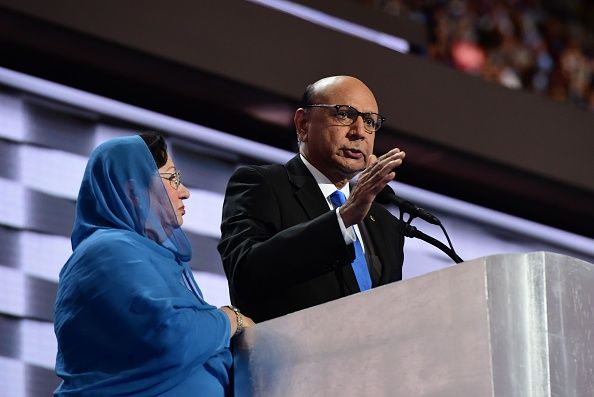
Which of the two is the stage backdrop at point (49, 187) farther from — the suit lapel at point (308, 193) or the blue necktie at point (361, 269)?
the blue necktie at point (361, 269)

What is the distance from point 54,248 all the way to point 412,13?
8.28 ft

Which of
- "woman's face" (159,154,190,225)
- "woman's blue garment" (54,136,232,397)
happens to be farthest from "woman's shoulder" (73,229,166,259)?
"woman's face" (159,154,190,225)

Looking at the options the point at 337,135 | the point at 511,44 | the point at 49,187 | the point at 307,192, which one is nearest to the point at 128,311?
the point at 307,192

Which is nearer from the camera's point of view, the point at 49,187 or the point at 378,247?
the point at 378,247

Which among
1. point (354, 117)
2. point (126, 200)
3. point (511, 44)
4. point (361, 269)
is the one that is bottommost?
point (361, 269)

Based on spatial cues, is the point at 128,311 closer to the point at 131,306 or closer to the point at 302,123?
the point at 131,306

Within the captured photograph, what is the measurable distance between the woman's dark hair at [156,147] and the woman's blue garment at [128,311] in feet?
0.38

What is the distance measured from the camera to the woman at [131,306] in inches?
71.7

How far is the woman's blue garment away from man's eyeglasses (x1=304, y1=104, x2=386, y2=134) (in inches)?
21.3

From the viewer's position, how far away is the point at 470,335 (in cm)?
160

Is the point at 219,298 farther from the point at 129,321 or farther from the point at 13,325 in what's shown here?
the point at 129,321

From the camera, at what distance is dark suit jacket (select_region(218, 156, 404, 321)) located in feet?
6.55

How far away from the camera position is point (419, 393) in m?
1.64

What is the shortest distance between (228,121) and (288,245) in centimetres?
204
